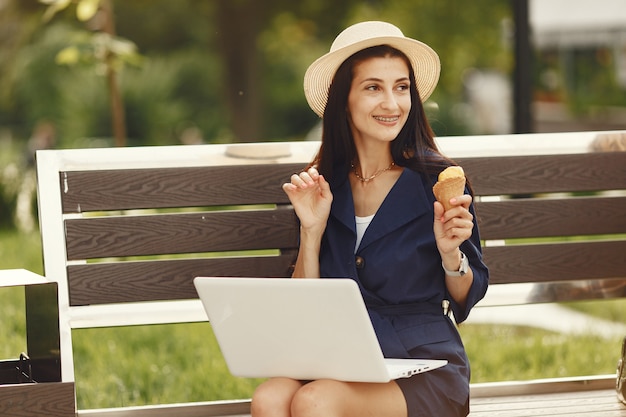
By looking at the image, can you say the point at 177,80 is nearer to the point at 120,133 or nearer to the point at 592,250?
the point at 120,133

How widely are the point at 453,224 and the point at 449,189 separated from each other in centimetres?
9

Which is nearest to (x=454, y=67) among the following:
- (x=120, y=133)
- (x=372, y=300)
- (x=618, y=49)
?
(x=120, y=133)

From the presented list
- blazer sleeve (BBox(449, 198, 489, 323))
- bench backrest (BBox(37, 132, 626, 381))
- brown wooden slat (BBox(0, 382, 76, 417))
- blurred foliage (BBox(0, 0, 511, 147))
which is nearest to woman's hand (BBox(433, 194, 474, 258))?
blazer sleeve (BBox(449, 198, 489, 323))

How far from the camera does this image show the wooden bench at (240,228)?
3.65 meters

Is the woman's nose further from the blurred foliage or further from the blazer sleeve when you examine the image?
the blurred foliage

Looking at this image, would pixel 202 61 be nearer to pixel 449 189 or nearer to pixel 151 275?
pixel 151 275

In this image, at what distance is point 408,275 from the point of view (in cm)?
313

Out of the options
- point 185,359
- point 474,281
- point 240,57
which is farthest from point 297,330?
point 240,57

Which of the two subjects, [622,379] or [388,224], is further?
[622,379]

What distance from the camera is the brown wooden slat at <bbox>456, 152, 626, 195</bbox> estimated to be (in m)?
3.89

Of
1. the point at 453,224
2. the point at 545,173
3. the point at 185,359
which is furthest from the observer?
the point at 185,359

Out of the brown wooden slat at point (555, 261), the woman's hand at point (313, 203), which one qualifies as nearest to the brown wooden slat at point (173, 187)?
the woman's hand at point (313, 203)

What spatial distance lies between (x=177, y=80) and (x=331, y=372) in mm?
22277

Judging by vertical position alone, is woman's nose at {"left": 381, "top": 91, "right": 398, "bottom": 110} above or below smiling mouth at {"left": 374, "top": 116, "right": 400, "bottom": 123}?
above
